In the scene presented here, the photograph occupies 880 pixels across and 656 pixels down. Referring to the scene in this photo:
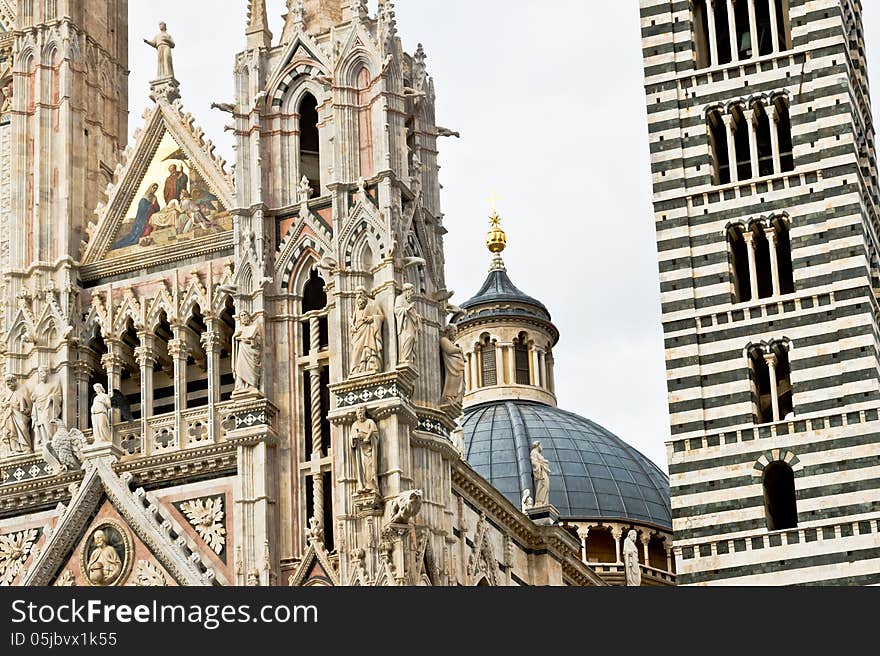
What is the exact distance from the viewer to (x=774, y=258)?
135 ft

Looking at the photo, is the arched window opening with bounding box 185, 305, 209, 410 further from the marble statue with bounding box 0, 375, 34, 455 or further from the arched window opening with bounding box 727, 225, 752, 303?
the arched window opening with bounding box 727, 225, 752, 303

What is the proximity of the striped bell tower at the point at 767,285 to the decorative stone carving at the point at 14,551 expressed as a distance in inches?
367

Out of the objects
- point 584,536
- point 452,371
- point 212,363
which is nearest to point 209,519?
point 212,363

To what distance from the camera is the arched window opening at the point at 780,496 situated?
40.1 meters

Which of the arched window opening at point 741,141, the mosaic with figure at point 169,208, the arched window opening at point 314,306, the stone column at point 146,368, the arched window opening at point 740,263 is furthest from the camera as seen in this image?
the mosaic with figure at point 169,208

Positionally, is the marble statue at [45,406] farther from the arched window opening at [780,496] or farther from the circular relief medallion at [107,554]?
the arched window opening at [780,496]

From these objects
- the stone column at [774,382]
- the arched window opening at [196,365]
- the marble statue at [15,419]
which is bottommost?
the stone column at [774,382]

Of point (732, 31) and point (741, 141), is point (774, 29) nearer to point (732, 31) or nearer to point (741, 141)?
point (732, 31)

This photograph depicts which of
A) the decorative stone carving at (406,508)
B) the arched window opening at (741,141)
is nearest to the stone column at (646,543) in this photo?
the arched window opening at (741,141)

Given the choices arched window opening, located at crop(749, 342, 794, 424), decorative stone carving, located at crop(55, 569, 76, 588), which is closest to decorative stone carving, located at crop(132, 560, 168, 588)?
decorative stone carving, located at crop(55, 569, 76, 588)

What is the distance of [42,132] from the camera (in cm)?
4491

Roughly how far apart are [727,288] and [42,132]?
11.0 meters

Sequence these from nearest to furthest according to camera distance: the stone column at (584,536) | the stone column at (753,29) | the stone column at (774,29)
→ the stone column at (774,29) → the stone column at (753,29) → the stone column at (584,536)

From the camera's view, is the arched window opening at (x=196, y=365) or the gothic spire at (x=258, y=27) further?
the gothic spire at (x=258, y=27)
